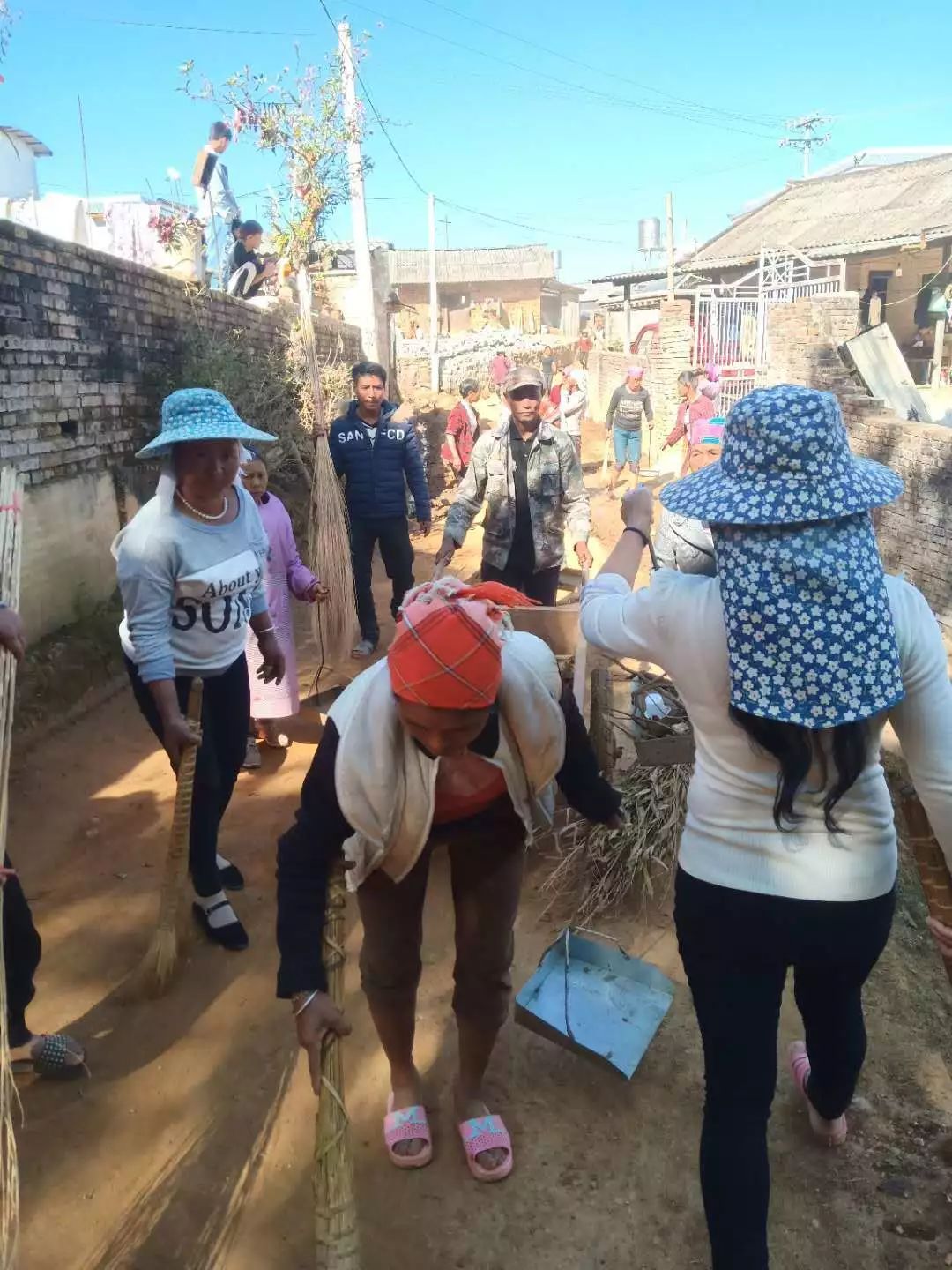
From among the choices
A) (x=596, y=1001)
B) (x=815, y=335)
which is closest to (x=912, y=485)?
(x=815, y=335)

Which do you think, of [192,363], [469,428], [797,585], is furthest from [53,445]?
[469,428]

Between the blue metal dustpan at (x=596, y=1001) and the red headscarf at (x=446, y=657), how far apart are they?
1.31 m

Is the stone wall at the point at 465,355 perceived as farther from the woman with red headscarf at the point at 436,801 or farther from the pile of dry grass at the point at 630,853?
the woman with red headscarf at the point at 436,801

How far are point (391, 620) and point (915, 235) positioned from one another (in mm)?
15120

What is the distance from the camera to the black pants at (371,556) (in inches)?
225

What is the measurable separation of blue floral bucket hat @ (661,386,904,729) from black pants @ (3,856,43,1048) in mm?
1821

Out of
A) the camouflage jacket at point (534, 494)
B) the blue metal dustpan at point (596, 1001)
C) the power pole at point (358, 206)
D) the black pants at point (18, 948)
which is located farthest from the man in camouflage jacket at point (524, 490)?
the power pole at point (358, 206)

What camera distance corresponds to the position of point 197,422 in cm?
256

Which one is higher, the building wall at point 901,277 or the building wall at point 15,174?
the building wall at point 15,174

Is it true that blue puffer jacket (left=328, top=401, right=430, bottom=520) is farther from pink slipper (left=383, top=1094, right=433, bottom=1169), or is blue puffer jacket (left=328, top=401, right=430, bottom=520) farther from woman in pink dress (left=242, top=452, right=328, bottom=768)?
pink slipper (left=383, top=1094, right=433, bottom=1169)

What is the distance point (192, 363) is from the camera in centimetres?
700

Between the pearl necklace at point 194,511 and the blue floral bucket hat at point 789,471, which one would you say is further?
the pearl necklace at point 194,511

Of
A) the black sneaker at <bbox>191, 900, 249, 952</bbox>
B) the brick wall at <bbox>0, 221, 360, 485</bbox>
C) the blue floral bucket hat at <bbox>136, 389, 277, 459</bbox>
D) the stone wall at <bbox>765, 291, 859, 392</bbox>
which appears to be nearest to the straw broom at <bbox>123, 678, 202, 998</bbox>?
the black sneaker at <bbox>191, 900, 249, 952</bbox>

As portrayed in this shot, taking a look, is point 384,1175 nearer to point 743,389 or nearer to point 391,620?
point 391,620
